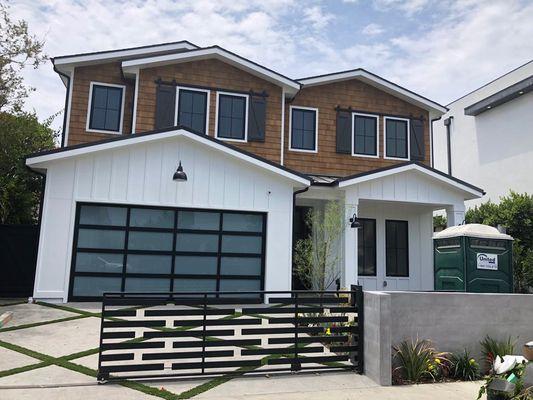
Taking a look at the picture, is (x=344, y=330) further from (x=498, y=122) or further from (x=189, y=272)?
(x=498, y=122)

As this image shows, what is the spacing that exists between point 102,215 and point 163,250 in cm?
152

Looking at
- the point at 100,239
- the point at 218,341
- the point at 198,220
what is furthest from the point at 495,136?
the point at 218,341

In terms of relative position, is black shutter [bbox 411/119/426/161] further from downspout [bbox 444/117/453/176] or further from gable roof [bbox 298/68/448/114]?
downspout [bbox 444/117/453/176]

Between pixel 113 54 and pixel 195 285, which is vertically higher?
pixel 113 54

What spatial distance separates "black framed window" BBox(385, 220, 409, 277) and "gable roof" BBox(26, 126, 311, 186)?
4.26 m

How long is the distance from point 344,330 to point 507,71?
15980mm

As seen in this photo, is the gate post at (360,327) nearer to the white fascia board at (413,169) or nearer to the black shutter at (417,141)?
the white fascia board at (413,169)

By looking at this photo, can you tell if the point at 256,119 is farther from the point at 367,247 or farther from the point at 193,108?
the point at 367,247

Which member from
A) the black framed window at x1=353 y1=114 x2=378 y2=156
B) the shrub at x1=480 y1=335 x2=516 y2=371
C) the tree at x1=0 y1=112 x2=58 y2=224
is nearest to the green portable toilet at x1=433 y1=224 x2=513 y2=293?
the shrub at x1=480 y1=335 x2=516 y2=371

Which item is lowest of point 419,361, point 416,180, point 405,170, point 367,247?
point 419,361

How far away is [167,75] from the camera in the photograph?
12.1m

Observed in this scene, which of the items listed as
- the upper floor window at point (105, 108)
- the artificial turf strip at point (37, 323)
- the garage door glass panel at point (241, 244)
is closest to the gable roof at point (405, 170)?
the garage door glass panel at point (241, 244)

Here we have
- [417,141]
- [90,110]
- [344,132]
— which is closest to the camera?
[90,110]

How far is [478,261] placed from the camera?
7.61 meters
